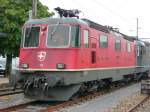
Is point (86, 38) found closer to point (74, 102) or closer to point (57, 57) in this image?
point (57, 57)

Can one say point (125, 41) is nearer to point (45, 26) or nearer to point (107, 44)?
point (107, 44)

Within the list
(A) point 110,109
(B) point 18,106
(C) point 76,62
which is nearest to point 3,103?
(B) point 18,106

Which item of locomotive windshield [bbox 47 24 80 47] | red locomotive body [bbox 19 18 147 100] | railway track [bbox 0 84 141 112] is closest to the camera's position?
railway track [bbox 0 84 141 112]

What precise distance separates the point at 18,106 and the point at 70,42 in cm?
306

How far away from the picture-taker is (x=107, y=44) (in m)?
21.2

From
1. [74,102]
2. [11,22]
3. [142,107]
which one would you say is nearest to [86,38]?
[74,102]

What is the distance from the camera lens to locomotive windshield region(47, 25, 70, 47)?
17.2 m

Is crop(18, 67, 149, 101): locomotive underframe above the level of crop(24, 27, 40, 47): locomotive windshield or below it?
below

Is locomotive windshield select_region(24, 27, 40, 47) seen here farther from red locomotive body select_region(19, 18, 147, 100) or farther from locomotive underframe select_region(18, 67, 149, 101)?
locomotive underframe select_region(18, 67, 149, 101)

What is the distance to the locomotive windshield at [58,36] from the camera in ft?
56.3

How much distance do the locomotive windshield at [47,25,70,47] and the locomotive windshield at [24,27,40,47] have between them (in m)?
0.54

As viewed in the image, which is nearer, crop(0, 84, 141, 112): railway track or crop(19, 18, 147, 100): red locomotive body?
crop(0, 84, 141, 112): railway track

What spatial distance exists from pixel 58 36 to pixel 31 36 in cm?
123

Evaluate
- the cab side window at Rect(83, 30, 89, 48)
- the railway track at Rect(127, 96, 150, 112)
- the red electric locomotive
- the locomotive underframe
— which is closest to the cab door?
the red electric locomotive
